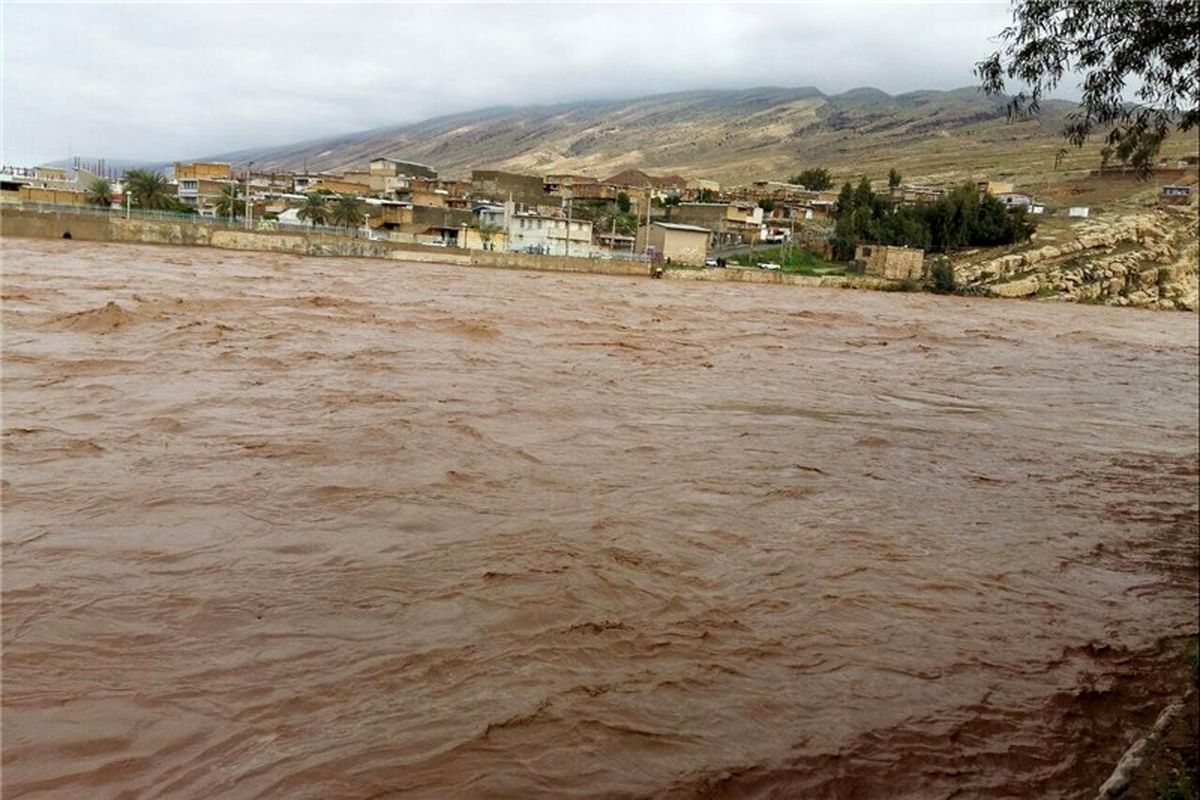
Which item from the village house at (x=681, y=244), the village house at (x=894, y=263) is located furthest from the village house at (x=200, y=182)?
the village house at (x=894, y=263)

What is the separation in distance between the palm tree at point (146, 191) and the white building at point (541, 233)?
22255 mm

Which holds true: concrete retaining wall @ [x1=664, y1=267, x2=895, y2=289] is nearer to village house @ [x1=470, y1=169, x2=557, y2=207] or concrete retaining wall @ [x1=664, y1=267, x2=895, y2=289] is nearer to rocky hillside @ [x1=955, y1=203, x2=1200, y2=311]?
rocky hillside @ [x1=955, y1=203, x2=1200, y2=311]

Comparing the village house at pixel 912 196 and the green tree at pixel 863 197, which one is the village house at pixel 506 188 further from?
the village house at pixel 912 196

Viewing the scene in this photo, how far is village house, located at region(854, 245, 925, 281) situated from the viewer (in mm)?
58294

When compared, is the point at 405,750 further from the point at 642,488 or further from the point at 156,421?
the point at 156,421

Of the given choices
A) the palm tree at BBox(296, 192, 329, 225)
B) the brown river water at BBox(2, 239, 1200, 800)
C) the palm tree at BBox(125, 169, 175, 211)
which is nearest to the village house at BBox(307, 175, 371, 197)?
the palm tree at BBox(125, 169, 175, 211)

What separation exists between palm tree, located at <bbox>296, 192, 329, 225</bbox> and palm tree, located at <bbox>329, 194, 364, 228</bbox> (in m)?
0.46

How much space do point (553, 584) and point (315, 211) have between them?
56906 mm

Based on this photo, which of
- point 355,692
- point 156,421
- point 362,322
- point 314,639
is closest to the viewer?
point 355,692

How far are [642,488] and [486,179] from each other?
74.1 metres

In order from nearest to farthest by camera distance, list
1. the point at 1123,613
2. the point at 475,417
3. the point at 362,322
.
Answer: the point at 1123,613 < the point at 475,417 < the point at 362,322

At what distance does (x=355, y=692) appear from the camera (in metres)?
4.82

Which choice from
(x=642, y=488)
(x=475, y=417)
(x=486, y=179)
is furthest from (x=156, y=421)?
(x=486, y=179)

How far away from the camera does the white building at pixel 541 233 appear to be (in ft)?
195
